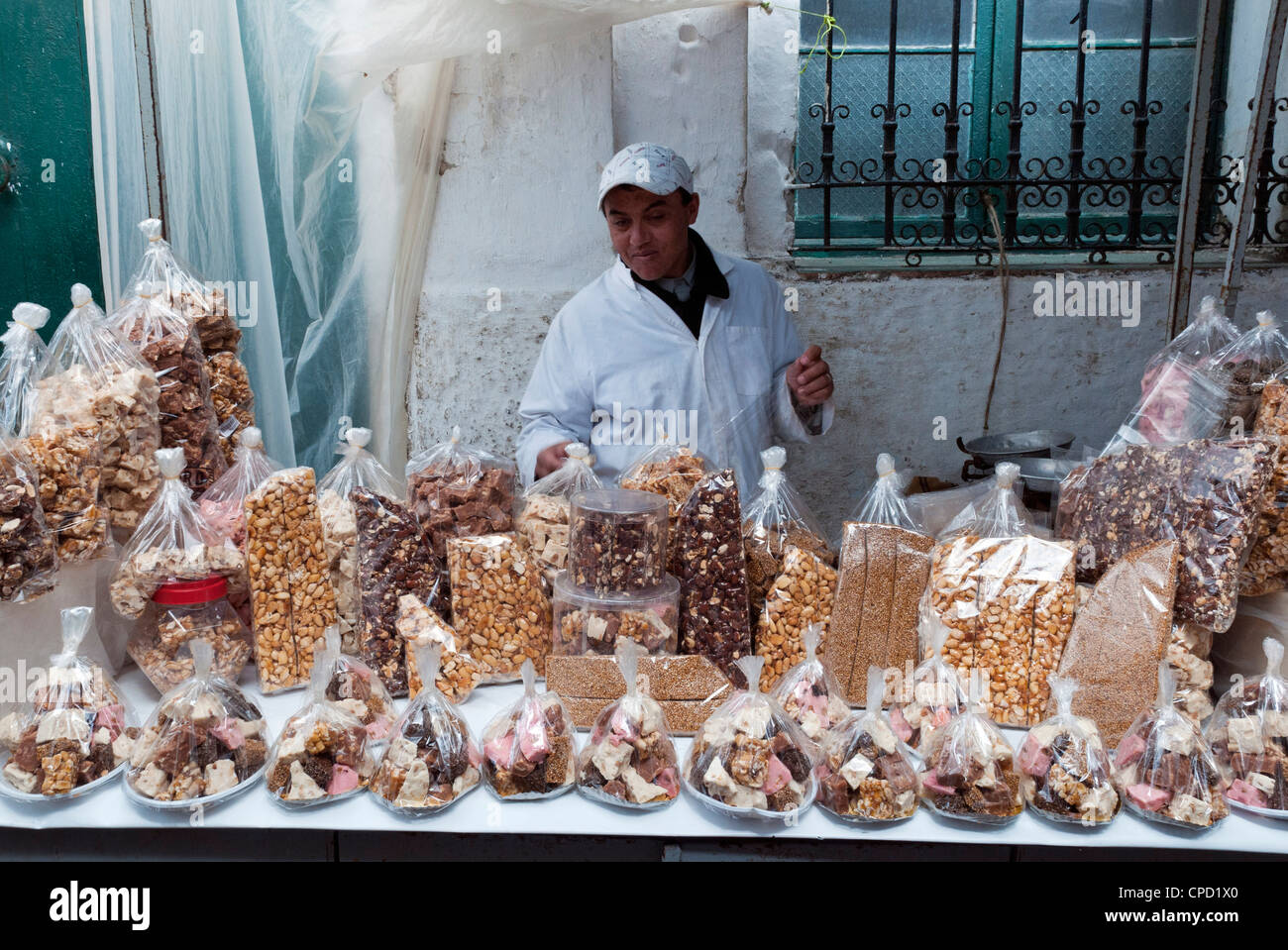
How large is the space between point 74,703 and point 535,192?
2.34 m

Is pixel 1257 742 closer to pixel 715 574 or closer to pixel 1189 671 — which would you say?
pixel 1189 671

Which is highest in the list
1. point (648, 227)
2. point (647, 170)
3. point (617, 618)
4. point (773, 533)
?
point (647, 170)

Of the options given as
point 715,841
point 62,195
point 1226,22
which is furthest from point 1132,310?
point 62,195

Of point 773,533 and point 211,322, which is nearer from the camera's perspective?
point 773,533

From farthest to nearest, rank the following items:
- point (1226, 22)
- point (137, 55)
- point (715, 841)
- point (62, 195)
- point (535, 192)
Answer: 1. point (1226, 22)
2. point (535, 192)
3. point (62, 195)
4. point (137, 55)
5. point (715, 841)

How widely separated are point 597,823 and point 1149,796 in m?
0.73

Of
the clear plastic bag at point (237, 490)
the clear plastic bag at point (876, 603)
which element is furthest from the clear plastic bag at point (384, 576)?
the clear plastic bag at point (876, 603)

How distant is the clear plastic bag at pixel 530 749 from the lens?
51.2 inches

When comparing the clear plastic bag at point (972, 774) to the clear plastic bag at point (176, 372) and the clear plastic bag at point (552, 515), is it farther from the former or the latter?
the clear plastic bag at point (176, 372)

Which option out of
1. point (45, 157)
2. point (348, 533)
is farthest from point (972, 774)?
point (45, 157)

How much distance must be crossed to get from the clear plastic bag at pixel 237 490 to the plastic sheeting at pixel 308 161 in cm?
128

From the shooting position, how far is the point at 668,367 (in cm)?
267

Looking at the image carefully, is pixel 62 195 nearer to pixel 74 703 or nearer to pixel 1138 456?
pixel 74 703
